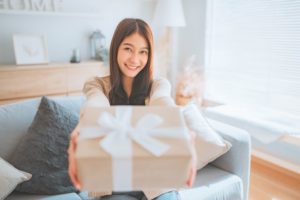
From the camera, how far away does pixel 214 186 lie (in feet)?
4.74

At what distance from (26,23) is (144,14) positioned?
4.58ft

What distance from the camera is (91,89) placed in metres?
1.13

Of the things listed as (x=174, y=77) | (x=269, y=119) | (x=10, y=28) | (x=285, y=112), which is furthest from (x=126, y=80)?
(x=174, y=77)

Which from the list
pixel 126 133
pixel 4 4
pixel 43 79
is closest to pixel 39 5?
pixel 4 4

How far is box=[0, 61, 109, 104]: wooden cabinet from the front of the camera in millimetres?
2371

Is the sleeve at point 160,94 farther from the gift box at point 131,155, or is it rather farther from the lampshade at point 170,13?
the lampshade at point 170,13

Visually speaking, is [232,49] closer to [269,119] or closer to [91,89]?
[269,119]

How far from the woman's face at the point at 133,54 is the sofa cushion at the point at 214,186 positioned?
0.66 metres

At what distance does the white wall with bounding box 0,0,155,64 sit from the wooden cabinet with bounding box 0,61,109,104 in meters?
0.35

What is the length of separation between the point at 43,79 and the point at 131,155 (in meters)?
2.13

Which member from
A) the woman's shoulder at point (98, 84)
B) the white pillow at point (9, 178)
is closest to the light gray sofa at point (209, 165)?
the white pillow at point (9, 178)

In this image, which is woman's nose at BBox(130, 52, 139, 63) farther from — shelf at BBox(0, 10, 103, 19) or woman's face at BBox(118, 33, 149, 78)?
shelf at BBox(0, 10, 103, 19)

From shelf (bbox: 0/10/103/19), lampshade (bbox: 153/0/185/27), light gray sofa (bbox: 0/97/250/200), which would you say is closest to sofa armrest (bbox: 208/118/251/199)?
light gray sofa (bbox: 0/97/250/200)

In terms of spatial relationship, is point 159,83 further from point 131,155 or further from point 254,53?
point 254,53
